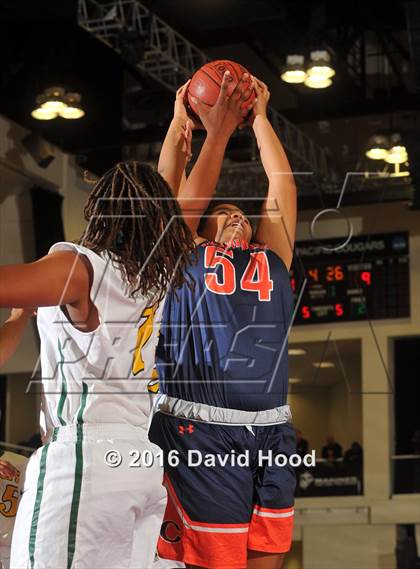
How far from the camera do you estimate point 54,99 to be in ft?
26.2

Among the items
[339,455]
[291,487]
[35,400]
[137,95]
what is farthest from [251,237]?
[339,455]

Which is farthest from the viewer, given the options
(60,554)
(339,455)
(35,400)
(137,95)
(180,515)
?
(339,455)

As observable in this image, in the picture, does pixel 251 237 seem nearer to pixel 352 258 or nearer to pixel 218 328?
pixel 218 328

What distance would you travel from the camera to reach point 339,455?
9.77m

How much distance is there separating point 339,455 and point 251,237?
6536 millimetres

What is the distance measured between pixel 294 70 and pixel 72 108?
5.65 ft

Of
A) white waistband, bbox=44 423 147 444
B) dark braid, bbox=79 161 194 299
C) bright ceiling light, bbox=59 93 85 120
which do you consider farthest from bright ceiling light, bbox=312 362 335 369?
white waistband, bbox=44 423 147 444

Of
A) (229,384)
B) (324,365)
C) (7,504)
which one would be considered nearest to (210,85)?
(229,384)

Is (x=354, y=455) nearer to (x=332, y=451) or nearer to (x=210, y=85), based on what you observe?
(x=332, y=451)

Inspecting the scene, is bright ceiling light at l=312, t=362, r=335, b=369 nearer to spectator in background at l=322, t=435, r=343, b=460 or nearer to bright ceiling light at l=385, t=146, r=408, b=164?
spectator in background at l=322, t=435, r=343, b=460

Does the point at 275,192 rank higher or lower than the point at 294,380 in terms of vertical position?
higher

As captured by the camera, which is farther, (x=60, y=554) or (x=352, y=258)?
(x=352, y=258)

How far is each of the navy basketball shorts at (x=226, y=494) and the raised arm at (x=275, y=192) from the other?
0.61 meters

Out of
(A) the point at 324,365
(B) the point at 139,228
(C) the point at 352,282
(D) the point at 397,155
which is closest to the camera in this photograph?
(B) the point at 139,228
